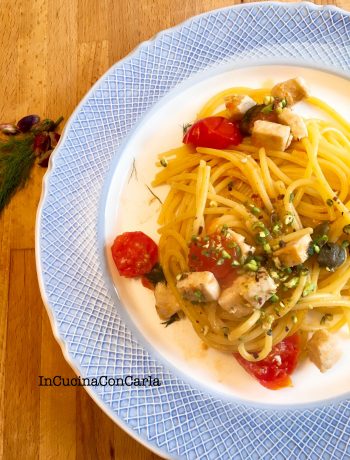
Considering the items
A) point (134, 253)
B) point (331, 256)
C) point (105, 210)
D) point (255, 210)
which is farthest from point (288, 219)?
point (105, 210)

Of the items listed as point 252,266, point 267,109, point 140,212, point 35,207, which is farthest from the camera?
point 35,207

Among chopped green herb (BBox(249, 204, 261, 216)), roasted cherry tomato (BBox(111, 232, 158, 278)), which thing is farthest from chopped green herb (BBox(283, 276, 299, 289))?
roasted cherry tomato (BBox(111, 232, 158, 278))

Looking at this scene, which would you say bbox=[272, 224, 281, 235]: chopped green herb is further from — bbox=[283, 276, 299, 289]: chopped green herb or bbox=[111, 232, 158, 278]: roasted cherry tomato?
bbox=[111, 232, 158, 278]: roasted cherry tomato

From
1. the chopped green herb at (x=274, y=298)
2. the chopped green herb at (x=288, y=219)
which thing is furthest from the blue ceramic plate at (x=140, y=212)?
the chopped green herb at (x=288, y=219)

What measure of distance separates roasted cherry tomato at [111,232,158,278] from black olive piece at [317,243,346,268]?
1026mm

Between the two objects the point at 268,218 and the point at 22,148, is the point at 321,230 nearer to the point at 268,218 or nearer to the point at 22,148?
the point at 268,218

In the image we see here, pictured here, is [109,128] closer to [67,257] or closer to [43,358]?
[67,257]

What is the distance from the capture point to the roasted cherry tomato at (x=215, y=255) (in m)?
2.82

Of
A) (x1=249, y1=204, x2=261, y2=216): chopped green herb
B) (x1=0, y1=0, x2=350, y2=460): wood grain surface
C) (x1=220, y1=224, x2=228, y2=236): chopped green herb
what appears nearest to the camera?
(x1=220, y1=224, x2=228, y2=236): chopped green herb

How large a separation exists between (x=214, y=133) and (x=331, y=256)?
1073 millimetres

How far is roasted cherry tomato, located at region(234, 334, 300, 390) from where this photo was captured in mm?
2861

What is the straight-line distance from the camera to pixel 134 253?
3053mm

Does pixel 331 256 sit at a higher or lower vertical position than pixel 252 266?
higher

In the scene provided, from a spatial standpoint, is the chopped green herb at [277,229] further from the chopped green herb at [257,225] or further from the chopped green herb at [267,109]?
the chopped green herb at [267,109]
